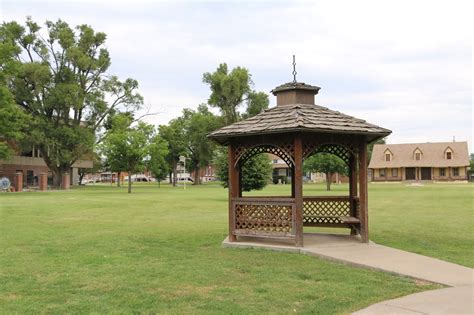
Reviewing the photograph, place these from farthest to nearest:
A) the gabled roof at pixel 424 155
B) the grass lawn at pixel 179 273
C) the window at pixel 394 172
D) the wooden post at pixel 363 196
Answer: the window at pixel 394 172 < the gabled roof at pixel 424 155 < the wooden post at pixel 363 196 < the grass lawn at pixel 179 273

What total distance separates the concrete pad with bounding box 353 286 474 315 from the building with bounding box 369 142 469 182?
78.0m

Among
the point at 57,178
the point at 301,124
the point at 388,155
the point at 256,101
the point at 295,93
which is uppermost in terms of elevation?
the point at 256,101

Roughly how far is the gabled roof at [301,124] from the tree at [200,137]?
59726 mm

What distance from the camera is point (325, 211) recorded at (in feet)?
46.3

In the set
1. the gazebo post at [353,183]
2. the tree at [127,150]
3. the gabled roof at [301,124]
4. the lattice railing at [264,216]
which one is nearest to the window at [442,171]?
the tree at [127,150]

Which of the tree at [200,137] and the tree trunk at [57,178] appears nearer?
the tree trunk at [57,178]

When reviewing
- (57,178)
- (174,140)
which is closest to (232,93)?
(174,140)

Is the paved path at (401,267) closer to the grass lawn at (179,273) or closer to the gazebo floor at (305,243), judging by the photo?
the gazebo floor at (305,243)

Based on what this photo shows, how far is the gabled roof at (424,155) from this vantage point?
79.2 m

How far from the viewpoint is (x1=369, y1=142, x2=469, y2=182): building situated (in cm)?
7938

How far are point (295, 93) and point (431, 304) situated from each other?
7.05 meters

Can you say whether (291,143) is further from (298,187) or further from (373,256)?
(373,256)

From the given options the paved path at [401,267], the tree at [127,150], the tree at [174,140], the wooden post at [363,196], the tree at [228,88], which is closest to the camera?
the paved path at [401,267]

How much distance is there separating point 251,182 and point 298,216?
2098 cm
